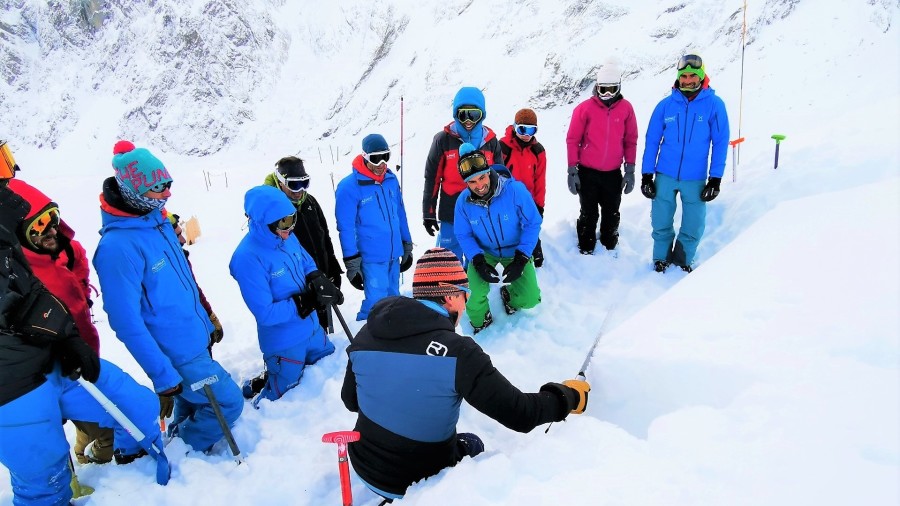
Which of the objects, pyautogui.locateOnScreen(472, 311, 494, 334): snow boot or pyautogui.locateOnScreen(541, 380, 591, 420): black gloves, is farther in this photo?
pyautogui.locateOnScreen(472, 311, 494, 334): snow boot

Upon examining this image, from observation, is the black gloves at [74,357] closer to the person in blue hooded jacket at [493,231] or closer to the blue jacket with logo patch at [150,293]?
the blue jacket with logo patch at [150,293]

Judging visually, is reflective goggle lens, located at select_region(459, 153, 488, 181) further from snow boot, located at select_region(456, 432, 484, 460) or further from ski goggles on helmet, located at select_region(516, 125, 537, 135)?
snow boot, located at select_region(456, 432, 484, 460)

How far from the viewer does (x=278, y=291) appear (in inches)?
164

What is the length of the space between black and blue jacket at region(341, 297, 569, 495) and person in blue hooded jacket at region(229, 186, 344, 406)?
5.67 feet

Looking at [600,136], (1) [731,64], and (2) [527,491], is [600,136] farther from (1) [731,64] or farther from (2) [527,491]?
(1) [731,64]

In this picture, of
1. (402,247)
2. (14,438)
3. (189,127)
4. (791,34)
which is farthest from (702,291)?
(189,127)

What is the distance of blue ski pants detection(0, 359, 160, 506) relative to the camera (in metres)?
2.56

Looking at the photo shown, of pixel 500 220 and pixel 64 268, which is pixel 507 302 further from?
pixel 64 268

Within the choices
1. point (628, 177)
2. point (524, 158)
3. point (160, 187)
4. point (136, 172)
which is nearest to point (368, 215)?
point (524, 158)

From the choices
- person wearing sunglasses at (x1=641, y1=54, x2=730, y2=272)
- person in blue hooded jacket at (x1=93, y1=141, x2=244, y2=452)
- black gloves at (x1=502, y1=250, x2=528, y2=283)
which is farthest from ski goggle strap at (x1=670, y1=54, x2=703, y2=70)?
person in blue hooded jacket at (x1=93, y1=141, x2=244, y2=452)

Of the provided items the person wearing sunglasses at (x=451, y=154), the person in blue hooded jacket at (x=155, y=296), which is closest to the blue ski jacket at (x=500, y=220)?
the person wearing sunglasses at (x=451, y=154)

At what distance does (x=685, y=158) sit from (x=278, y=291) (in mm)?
4201

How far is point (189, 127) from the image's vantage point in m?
36.8

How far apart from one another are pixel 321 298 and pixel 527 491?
2.68m
